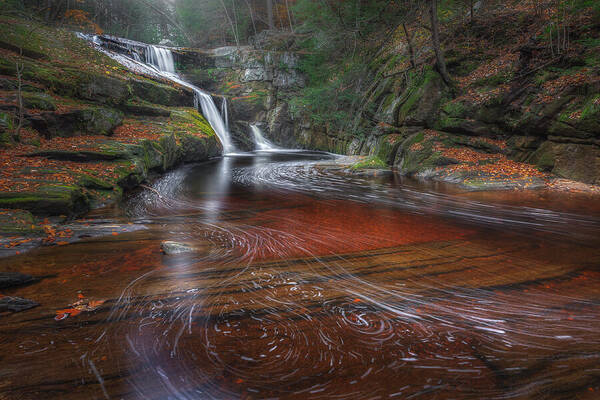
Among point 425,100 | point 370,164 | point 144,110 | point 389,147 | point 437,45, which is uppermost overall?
point 437,45

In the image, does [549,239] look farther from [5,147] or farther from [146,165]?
[5,147]

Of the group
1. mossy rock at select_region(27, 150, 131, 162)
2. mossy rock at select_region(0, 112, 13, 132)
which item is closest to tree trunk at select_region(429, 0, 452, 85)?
mossy rock at select_region(27, 150, 131, 162)

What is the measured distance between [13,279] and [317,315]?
9.04 feet

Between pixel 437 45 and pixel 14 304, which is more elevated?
pixel 437 45

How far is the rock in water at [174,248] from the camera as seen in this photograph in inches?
134

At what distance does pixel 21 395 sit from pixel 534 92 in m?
11.5

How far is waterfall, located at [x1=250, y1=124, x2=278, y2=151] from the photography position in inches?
834

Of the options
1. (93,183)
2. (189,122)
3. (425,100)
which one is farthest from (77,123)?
(425,100)

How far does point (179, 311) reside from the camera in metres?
2.25

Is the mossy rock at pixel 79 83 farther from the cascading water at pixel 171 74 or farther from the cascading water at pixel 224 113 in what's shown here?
the cascading water at pixel 224 113

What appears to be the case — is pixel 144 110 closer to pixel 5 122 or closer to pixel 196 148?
pixel 196 148

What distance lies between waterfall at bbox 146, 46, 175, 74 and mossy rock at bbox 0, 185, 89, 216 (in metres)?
19.3

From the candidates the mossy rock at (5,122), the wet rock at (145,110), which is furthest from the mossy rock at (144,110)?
the mossy rock at (5,122)

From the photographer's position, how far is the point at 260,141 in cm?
2142
